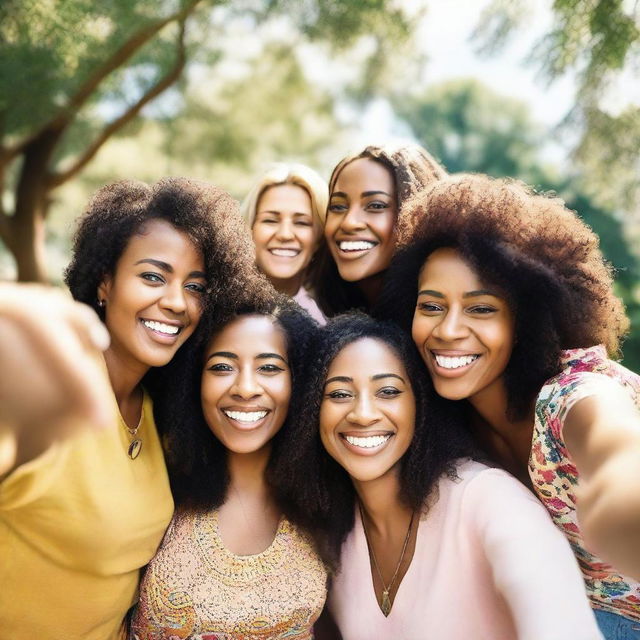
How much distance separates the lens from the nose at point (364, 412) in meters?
2.95

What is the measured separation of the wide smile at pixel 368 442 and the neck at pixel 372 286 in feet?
4.13

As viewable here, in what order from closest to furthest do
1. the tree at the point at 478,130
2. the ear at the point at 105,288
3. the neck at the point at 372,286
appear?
the ear at the point at 105,288 → the neck at the point at 372,286 → the tree at the point at 478,130

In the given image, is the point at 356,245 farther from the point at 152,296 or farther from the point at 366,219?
the point at 152,296

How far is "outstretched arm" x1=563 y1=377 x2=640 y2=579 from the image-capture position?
1.32 meters

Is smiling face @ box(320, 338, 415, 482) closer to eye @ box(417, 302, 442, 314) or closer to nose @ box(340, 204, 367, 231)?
eye @ box(417, 302, 442, 314)

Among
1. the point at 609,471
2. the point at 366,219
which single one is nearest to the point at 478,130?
the point at 366,219

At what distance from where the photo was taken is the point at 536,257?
3.02 m

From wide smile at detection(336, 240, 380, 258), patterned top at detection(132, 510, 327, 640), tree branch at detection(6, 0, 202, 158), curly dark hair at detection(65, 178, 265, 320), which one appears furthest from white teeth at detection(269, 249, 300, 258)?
tree branch at detection(6, 0, 202, 158)

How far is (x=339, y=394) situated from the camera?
306 cm

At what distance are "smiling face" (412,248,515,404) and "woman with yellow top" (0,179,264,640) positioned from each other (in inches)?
34.0

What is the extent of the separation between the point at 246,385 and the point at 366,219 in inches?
51.5

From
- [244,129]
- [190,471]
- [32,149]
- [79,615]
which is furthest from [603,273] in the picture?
[244,129]

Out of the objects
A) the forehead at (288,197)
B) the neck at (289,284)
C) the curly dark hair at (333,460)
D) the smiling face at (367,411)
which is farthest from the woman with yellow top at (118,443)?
the neck at (289,284)

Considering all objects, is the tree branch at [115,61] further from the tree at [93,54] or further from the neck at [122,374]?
the neck at [122,374]
